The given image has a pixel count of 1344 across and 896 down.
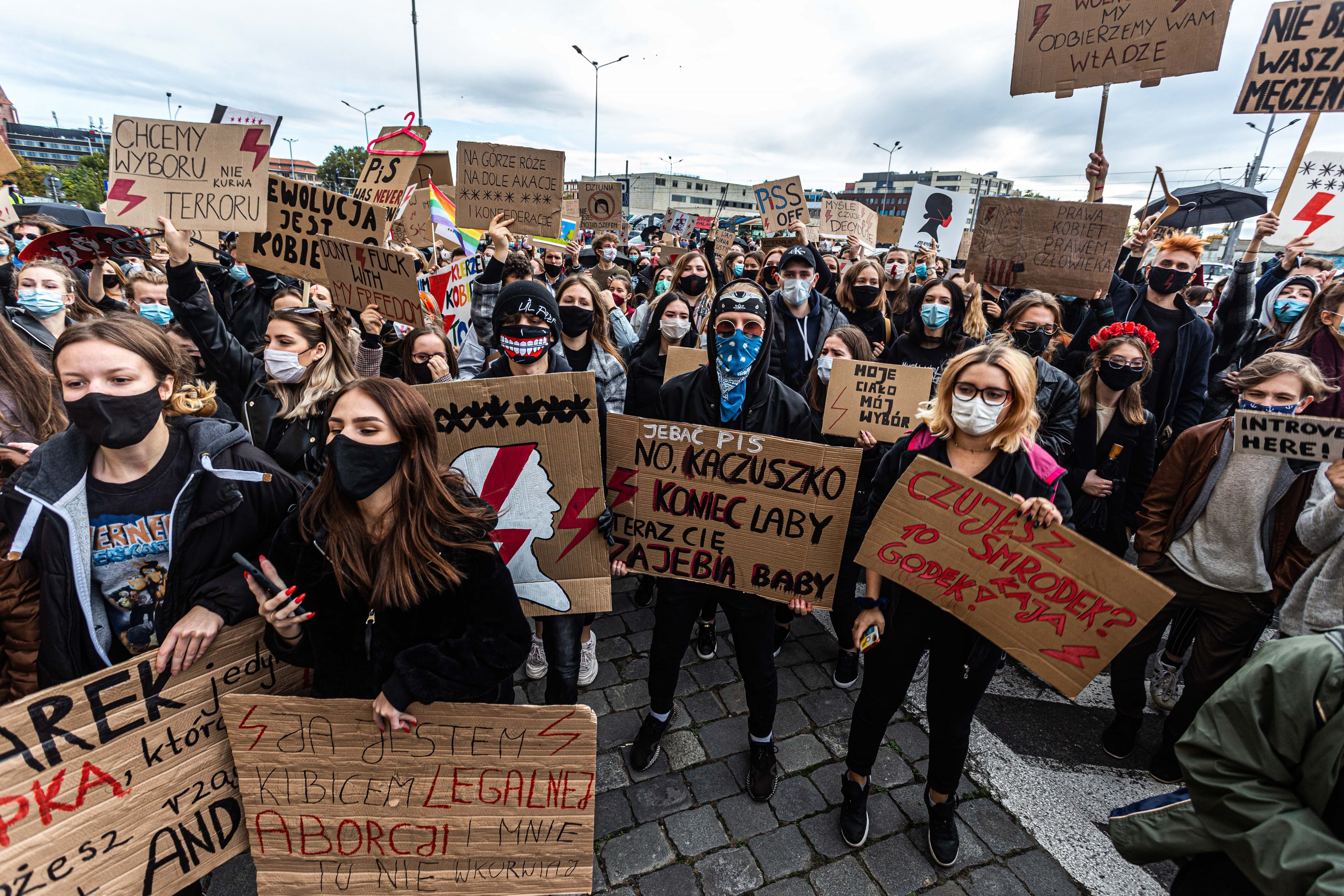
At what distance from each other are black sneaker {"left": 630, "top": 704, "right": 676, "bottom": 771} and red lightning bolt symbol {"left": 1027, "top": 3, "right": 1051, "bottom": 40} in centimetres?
616

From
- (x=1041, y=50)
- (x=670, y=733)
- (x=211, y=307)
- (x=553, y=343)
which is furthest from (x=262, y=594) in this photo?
(x=1041, y=50)

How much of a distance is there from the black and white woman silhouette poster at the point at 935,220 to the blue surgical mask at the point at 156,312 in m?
8.56

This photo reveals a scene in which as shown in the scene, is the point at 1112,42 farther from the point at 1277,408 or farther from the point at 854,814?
the point at 854,814

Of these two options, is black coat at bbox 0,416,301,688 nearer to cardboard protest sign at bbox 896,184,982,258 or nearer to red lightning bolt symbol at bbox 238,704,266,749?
red lightning bolt symbol at bbox 238,704,266,749

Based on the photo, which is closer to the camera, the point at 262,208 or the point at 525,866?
the point at 525,866

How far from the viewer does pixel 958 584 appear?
261 cm

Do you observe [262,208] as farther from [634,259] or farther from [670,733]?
[634,259]

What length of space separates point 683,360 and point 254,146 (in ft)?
12.6

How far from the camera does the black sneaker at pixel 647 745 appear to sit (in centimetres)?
330

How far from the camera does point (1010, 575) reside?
2.49 meters

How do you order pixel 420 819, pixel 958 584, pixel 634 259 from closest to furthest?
pixel 420 819 < pixel 958 584 < pixel 634 259

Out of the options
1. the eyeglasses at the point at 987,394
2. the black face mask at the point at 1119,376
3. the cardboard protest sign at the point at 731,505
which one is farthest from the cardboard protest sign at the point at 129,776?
the black face mask at the point at 1119,376

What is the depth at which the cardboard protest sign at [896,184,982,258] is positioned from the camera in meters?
8.53

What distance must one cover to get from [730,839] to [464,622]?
5.92ft
